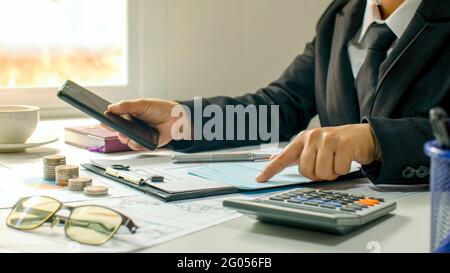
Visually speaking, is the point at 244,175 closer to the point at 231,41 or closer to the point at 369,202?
the point at 369,202

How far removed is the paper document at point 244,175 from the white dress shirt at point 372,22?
0.95ft

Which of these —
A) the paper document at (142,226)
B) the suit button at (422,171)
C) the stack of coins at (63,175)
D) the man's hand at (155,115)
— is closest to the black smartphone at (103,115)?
the man's hand at (155,115)

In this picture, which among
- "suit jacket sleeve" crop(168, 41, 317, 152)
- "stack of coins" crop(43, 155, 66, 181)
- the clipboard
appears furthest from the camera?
"suit jacket sleeve" crop(168, 41, 317, 152)

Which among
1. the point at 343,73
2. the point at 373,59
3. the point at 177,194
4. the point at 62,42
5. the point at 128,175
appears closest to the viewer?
the point at 177,194

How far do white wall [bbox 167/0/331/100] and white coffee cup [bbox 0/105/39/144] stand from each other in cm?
60

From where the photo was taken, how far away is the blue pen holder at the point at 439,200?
2.09 feet

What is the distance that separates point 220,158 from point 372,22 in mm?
404

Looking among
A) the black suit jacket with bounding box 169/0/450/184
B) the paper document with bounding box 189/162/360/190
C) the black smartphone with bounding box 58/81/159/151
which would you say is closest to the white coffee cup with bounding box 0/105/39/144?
the black smartphone with bounding box 58/81/159/151

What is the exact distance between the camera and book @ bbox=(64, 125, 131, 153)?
1311mm

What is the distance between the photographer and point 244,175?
106 centimetres

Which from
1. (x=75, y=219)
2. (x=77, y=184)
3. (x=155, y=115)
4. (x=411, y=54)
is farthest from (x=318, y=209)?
(x=155, y=115)

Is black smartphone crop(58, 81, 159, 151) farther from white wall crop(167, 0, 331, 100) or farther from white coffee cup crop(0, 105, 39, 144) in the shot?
white wall crop(167, 0, 331, 100)

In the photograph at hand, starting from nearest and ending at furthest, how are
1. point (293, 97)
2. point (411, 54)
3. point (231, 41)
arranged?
point (411, 54)
point (293, 97)
point (231, 41)

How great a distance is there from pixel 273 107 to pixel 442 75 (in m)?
0.45
